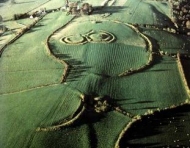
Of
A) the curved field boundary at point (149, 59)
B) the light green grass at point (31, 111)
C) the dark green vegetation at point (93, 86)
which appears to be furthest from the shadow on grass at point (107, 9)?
the light green grass at point (31, 111)

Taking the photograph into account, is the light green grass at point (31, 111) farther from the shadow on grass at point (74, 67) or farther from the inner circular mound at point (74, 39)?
the inner circular mound at point (74, 39)

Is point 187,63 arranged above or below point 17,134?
below

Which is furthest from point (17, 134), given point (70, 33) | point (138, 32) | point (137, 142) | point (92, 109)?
point (138, 32)

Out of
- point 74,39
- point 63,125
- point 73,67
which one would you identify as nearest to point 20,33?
point 74,39

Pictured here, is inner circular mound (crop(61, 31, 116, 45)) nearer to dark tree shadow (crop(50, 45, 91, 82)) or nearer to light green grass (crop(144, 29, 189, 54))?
dark tree shadow (crop(50, 45, 91, 82))

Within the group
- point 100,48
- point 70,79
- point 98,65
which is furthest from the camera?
point 100,48

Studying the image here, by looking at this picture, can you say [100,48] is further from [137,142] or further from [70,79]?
[137,142]

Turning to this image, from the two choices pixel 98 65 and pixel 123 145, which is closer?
pixel 123 145
